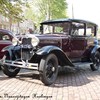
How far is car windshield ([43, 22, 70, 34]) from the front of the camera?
912 cm

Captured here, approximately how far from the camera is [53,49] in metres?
7.23

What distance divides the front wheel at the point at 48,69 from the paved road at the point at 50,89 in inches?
7.4

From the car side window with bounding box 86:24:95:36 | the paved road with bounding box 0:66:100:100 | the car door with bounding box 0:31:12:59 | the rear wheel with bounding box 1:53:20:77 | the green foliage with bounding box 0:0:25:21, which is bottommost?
the paved road with bounding box 0:66:100:100

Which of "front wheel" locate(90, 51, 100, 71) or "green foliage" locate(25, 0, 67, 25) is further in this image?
"green foliage" locate(25, 0, 67, 25)

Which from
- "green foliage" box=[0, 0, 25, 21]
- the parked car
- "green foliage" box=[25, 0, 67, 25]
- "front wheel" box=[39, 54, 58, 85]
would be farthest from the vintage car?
"green foliage" box=[25, 0, 67, 25]

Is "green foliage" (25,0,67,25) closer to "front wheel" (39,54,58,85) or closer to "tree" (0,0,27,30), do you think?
"tree" (0,0,27,30)

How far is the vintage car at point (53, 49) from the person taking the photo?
715 cm

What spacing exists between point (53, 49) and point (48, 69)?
61 cm

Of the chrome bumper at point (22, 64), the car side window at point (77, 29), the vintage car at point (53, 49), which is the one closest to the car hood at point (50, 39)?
the vintage car at point (53, 49)

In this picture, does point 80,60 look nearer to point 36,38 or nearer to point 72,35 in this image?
point 72,35

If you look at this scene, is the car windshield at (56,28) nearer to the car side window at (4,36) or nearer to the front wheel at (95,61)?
the car side window at (4,36)

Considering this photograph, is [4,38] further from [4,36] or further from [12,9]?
[12,9]

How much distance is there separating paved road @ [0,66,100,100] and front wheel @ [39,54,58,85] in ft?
0.62

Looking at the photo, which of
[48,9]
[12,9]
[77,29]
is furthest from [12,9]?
[48,9]
